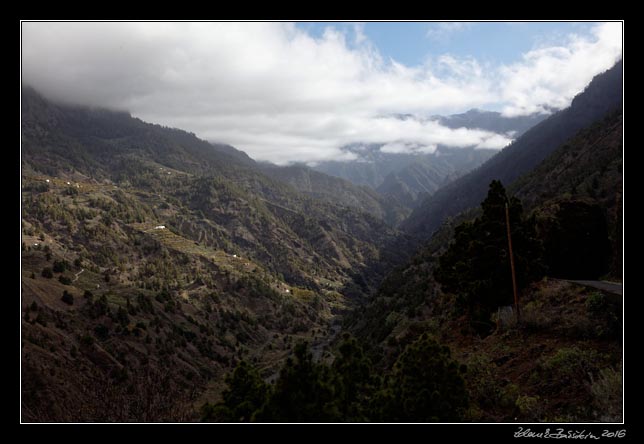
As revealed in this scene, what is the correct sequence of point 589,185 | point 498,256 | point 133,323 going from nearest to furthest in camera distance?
point 498,256, point 589,185, point 133,323

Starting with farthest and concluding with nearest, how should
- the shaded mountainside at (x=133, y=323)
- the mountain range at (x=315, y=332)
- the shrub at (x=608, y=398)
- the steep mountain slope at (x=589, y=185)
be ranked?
the shaded mountainside at (x=133, y=323), the steep mountain slope at (x=589, y=185), the mountain range at (x=315, y=332), the shrub at (x=608, y=398)

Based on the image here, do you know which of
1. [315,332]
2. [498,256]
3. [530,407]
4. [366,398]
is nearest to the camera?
[530,407]

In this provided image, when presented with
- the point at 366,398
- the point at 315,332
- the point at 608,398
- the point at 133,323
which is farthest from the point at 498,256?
the point at 315,332

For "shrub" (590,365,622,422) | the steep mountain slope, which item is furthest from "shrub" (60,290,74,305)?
"shrub" (590,365,622,422)

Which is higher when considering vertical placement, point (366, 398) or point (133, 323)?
point (366, 398)

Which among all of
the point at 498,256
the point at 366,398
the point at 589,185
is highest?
the point at 589,185

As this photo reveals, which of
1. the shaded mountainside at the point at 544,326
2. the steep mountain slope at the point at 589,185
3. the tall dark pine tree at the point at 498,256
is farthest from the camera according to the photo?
the steep mountain slope at the point at 589,185

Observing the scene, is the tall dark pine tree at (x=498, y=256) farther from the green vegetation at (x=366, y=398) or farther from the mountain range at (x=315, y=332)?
the green vegetation at (x=366, y=398)

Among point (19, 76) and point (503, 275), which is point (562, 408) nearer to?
point (503, 275)

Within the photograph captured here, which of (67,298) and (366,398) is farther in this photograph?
(67,298)

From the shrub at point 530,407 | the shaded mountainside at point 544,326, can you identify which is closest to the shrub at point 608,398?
the shaded mountainside at point 544,326

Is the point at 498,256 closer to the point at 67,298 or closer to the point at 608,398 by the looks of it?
the point at 608,398

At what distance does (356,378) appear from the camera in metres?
16.2

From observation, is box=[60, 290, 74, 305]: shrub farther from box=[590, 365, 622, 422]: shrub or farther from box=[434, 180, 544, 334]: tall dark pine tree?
box=[590, 365, 622, 422]: shrub
